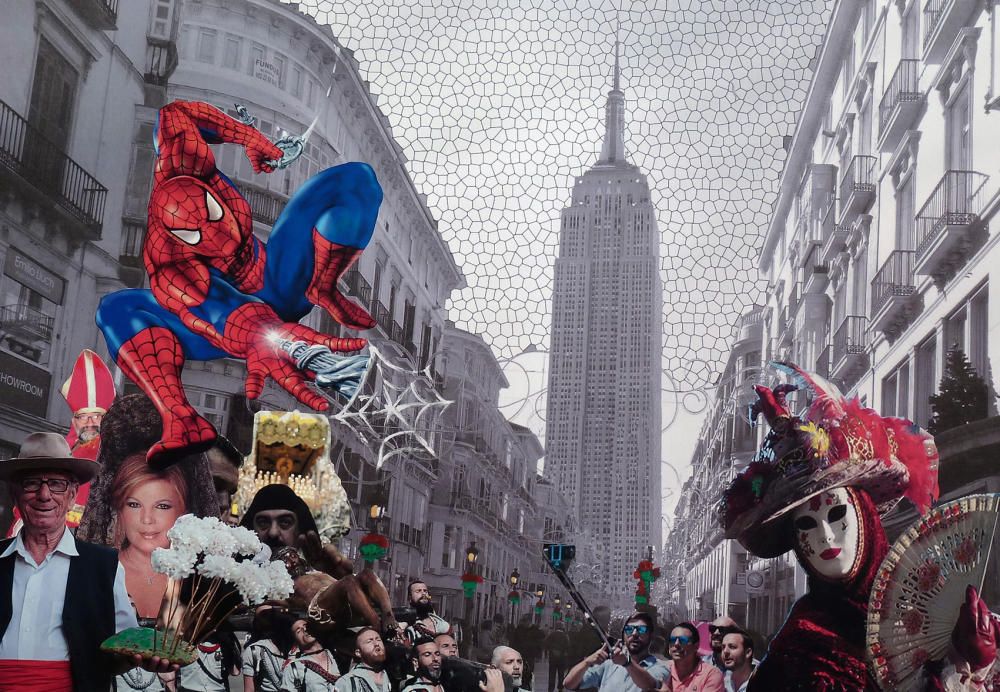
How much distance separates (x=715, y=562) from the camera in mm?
5336

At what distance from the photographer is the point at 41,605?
9.70 ft

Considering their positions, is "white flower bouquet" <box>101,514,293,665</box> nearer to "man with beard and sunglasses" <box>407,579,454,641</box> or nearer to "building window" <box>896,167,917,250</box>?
"man with beard and sunglasses" <box>407,579,454,641</box>

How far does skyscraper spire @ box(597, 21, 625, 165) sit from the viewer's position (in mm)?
→ 6016

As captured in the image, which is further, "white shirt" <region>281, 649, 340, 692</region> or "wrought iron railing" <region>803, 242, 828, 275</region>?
"wrought iron railing" <region>803, 242, 828, 275</region>

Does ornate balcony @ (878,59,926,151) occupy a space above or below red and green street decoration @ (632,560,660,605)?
above

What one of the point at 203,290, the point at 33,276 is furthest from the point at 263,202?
the point at 33,276

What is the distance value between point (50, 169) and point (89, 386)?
3.31ft

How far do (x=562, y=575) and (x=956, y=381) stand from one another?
1.89 metres

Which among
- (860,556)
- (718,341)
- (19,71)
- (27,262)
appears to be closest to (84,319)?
(27,262)

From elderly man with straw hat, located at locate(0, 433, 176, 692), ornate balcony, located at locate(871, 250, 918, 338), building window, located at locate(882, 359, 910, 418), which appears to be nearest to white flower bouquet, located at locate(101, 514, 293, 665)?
elderly man with straw hat, located at locate(0, 433, 176, 692)

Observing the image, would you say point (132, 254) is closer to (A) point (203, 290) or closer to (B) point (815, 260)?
(A) point (203, 290)

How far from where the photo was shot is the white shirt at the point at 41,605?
292 centimetres

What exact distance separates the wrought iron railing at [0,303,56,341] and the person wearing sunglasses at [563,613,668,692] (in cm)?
281

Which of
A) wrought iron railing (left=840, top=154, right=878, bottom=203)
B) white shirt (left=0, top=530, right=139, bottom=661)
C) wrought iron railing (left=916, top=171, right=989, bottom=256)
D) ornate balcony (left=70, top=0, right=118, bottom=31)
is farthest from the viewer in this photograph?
ornate balcony (left=70, top=0, right=118, bottom=31)
